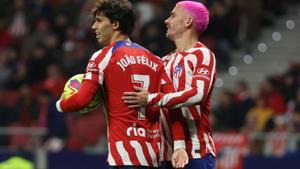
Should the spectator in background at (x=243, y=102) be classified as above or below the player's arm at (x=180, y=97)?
below

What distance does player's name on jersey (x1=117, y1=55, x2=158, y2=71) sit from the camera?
22.7 feet

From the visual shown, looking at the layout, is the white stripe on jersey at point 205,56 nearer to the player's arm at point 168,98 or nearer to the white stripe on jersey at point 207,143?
the player's arm at point 168,98

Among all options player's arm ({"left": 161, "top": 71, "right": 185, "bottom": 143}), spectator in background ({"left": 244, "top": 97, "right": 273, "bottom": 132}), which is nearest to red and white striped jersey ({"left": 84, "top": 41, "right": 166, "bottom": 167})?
player's arm ({"left": 161, "top": 71, "right": 185, "bottom": 143})

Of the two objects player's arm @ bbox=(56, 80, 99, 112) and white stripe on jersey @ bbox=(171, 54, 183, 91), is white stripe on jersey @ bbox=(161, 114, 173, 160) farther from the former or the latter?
player's arm @ bbox=(56, 80, 99, 112)

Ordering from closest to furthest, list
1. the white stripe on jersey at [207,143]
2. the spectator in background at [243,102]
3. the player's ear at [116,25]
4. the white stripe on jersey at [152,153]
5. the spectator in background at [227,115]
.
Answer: the white stripe on jersey at [152,153] → the player's ear at [116,25] → the white stripe on jersey at [207,143] → the spectator in background at [243,102] → the spectator in background at [227,115]

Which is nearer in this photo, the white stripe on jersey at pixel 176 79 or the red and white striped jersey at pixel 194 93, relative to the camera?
the red and white striped jersey at pixel 194 93

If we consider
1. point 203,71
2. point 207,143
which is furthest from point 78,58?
point 203,71

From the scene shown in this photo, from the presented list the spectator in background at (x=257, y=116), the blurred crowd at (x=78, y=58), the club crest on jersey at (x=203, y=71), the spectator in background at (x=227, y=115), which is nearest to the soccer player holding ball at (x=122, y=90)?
Result: the club crest on jersey at (x=203, y=71)

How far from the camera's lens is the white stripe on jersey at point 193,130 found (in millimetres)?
7098

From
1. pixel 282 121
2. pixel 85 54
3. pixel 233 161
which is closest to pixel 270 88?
pixel 282 121

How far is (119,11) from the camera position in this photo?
277 inches

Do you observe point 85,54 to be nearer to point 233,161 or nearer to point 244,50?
point 244,50

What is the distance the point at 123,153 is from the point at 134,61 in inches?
25.8

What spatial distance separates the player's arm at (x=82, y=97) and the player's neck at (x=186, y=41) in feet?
2.43
